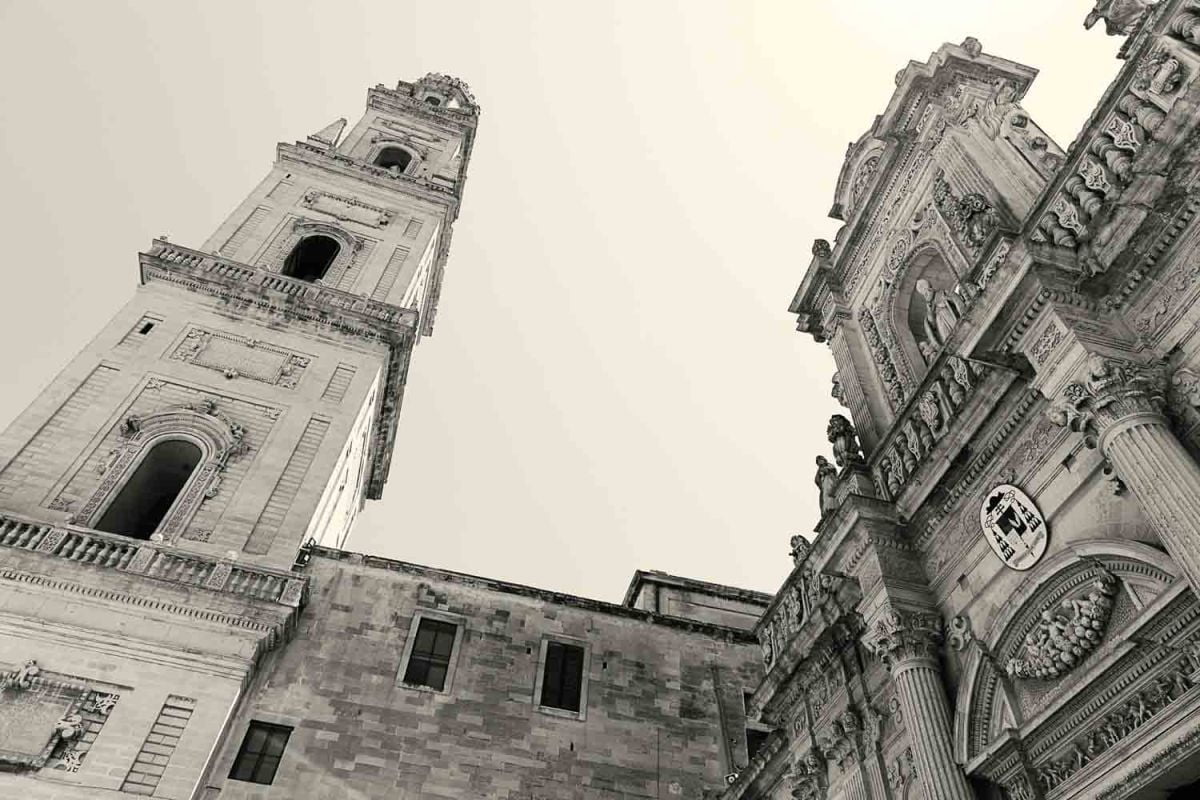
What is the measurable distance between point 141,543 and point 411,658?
18.9 feet

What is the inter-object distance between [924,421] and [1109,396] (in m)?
3.32

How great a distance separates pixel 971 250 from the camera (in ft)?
39.6

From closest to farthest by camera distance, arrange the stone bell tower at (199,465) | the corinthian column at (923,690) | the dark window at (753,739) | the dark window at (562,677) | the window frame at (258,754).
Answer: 1. the corinthian column at (923,690)
2. the stone bell tower at (199,465)
3. the window frame at (258,754)
4. the dark window at (562,677)
5. the dark window at (753,739)

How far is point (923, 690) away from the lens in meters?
8.55

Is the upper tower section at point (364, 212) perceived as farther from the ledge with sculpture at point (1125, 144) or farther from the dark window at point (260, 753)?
the ledge with sculpture at point (1125, 144)

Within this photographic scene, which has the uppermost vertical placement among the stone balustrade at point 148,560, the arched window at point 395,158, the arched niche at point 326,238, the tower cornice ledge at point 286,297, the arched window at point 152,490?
the arched window at point 395,158

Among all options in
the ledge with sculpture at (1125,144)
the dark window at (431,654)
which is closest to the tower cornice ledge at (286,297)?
the dark window at (431,654)

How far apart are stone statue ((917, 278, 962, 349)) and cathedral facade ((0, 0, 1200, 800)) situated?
0.40 ft

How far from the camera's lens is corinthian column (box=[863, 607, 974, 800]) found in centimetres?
790

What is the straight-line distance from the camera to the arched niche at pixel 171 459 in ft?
Answer: 55.4

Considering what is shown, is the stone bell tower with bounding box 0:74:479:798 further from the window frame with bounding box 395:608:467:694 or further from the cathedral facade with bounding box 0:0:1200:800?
the window frame with bounding box 395:608:467:694

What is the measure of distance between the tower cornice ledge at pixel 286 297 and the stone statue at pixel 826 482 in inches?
582

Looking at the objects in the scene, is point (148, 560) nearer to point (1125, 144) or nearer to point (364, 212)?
point (364, 212)

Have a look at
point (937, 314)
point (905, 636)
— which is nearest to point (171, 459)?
point (937, 314)
